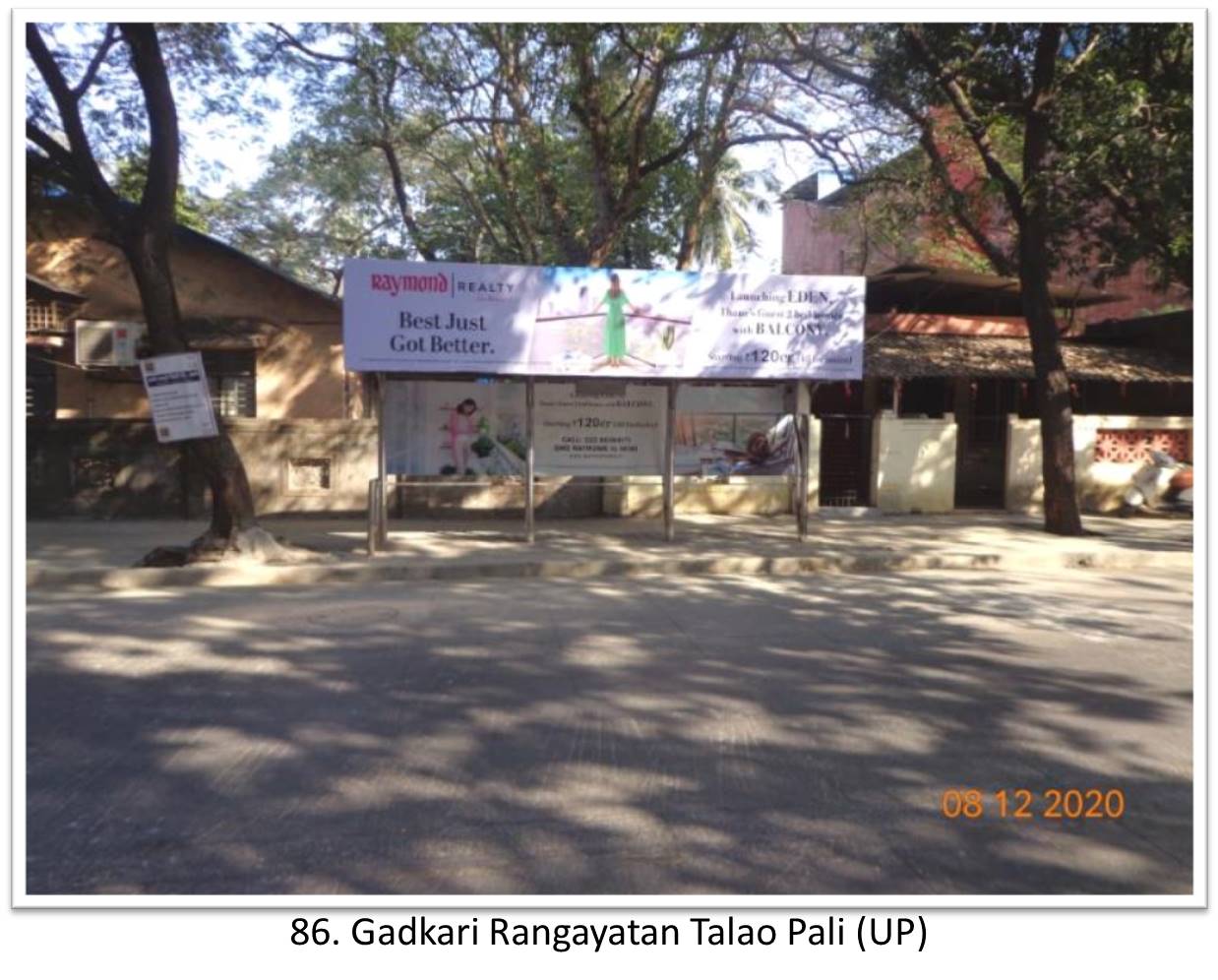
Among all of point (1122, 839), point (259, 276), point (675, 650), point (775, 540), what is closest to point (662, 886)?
point (1122, 839)

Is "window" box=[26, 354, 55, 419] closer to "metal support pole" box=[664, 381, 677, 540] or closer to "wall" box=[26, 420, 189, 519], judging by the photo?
"wall" box=[26, 420, 189, 519]

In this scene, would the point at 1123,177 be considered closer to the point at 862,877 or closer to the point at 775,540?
the point at 775,540

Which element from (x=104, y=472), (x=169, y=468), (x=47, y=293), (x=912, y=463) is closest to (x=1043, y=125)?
(x=912, y=463)

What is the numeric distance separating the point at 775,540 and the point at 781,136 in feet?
30.9

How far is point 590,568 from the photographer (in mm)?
10766

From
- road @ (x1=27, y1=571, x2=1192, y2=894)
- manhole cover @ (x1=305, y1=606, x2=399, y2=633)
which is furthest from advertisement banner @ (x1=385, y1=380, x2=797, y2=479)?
road @ (x1=27, y1=571, x2=1192, y2=894)

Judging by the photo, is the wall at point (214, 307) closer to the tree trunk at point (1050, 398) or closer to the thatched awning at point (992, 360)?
the thatched awning at point (992, 360)

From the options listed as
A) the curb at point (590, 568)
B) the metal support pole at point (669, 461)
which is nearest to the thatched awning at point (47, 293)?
the curb at point (590, 568)

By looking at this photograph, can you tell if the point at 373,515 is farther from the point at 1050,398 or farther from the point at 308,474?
the point at 1050,398

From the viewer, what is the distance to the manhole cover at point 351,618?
771 centimetres

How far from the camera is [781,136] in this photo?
1830 centimetres

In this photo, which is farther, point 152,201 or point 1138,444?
point 1138,444

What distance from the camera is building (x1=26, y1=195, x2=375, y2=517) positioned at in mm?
14328

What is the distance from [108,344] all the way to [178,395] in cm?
652
